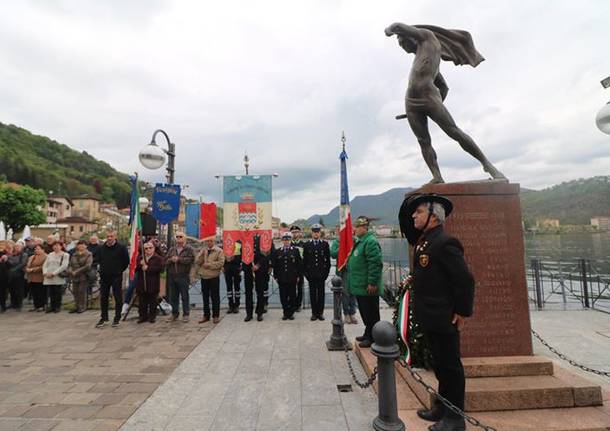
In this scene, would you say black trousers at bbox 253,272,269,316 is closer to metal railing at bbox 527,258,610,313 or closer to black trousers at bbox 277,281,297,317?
black trousers at bbox 277,281,297,317

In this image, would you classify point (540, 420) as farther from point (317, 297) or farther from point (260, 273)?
point (260, 273)

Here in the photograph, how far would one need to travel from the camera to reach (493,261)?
12.1 feet

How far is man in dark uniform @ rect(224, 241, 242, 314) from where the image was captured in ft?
25.8

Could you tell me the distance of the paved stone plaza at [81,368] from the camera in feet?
11.3

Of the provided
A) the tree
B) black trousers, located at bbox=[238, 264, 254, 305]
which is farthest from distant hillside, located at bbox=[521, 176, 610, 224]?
the tree

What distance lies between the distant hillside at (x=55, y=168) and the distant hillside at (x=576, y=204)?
4556 inches

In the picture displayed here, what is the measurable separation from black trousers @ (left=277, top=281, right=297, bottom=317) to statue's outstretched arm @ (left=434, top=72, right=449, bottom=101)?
16.3ft

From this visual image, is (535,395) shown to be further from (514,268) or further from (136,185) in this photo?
(136,185)

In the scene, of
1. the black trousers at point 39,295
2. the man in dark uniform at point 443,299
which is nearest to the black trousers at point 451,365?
the man in dark uniform at point 443,299

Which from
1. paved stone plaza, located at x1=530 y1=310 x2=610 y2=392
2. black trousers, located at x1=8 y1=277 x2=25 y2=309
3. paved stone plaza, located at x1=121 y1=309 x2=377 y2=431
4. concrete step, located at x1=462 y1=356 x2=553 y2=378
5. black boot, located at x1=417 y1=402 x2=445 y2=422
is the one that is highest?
black trousers, located at x1=8 y1=277 x2=25 y2=309

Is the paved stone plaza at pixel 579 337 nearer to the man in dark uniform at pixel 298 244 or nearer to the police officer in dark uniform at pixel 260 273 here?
the man in dark uniform at pixel 298 244

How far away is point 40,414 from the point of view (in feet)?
11.4

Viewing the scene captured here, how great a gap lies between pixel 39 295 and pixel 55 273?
4.24 ft

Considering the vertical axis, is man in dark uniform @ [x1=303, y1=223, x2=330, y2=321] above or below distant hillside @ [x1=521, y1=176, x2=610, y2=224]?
below
